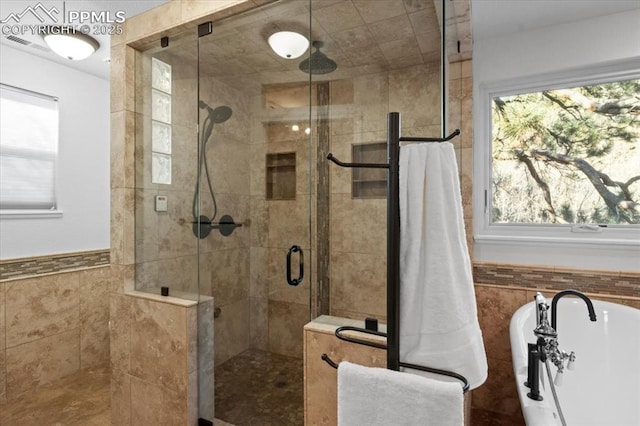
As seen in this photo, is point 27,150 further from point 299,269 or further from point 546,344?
point 546,344

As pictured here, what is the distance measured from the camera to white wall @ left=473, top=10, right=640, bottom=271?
1.94m

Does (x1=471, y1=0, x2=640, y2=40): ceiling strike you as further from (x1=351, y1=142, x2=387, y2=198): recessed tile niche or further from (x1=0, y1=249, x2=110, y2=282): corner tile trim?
(x1=0, y1=249, x2=110, y2=282): corner tile trim

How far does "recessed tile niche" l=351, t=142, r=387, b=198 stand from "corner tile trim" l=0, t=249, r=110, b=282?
2.51 metres

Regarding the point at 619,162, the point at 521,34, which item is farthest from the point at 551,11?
the point at 619,162

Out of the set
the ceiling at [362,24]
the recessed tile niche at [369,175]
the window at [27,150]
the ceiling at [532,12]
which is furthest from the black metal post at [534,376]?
the window at [27,150]

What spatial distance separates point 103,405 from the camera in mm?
2287

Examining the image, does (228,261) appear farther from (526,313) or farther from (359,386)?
(526,313)

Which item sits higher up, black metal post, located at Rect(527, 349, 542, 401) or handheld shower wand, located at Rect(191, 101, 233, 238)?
handheld shower wand, located at Rect(191, 101, 233, 238)

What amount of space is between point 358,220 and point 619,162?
1749 millimetres

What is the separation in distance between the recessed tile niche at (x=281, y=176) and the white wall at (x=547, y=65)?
52.7 inches

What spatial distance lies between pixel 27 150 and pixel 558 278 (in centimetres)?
379

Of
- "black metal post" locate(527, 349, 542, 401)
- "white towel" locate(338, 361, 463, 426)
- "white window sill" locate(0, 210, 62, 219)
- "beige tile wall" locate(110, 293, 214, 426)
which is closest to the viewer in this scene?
"white towel" locate(338, 361, 463, 426)

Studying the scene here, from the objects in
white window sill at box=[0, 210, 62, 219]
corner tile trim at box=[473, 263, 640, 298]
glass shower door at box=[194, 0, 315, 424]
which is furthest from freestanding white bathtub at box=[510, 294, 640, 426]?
white window sill at box=[0, 210, 62, 219]

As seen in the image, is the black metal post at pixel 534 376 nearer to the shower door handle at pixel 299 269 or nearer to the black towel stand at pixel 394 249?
the black towel stand at pixel 394 249
